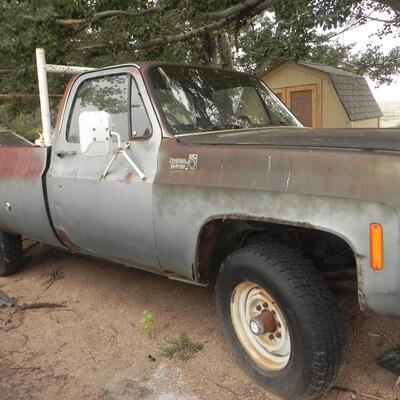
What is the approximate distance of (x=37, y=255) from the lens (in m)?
5.71

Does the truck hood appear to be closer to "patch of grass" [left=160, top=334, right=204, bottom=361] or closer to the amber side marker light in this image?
the amber side marker light

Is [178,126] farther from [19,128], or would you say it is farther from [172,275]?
[19,128]

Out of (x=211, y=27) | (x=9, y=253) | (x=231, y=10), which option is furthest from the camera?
(x=211, y=27)

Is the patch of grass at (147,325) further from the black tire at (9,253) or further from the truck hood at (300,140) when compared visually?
the black tire at (9,253)

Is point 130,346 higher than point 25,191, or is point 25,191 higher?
point 25,191

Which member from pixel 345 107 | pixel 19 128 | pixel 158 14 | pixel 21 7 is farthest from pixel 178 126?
pixel 19 128

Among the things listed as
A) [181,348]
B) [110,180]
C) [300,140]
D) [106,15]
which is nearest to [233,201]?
[300,140]

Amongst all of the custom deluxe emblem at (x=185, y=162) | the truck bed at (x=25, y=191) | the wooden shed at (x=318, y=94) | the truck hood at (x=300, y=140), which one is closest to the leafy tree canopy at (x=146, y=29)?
the wooden shed at (x=318, y=94)

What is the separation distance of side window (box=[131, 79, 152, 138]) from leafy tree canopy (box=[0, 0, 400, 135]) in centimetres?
237

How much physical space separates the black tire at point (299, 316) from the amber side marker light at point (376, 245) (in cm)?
46

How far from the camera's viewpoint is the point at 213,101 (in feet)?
12.0

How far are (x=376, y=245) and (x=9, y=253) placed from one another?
→ 3.97m

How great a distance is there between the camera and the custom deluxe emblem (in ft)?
9.45

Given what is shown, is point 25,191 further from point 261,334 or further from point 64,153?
point 261,334
